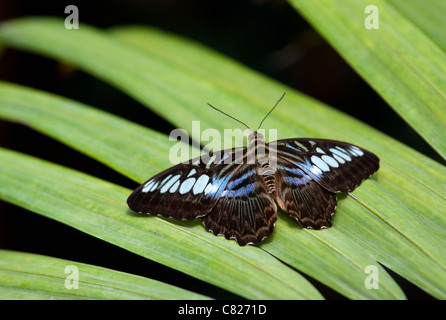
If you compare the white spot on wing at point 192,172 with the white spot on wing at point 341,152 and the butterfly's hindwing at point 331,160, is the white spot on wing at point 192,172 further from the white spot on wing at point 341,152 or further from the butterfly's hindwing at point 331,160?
the white spot on wing at point 341,152

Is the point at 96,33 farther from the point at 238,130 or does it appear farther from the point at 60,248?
the point at 60,248

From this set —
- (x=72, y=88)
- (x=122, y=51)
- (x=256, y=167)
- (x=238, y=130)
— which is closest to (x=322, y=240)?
(x=256, y=167)

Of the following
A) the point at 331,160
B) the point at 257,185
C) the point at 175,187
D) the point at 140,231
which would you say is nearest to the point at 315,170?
the point at 331,160

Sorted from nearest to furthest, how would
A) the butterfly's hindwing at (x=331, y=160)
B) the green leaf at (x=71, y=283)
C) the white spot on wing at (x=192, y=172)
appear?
the green leaf at (x=71, y=283), the butterfly's hindwing at (x=331, y=160), the white spot on wing at (x=192, y=172)

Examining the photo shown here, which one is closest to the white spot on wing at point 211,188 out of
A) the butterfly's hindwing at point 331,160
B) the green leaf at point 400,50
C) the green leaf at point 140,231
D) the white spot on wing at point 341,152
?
the green leaf at point 140,231

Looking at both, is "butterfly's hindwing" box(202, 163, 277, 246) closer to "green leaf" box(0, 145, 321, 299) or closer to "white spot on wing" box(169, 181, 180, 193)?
"green leaf" box(0, 145, 321, 299)

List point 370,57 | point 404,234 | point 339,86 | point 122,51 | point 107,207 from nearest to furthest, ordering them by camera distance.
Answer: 1. point 404,234
2. point 107,207
3. point 370,57
4. point 122,51
5. point 339,86

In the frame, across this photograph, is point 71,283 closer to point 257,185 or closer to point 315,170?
point 257,185
